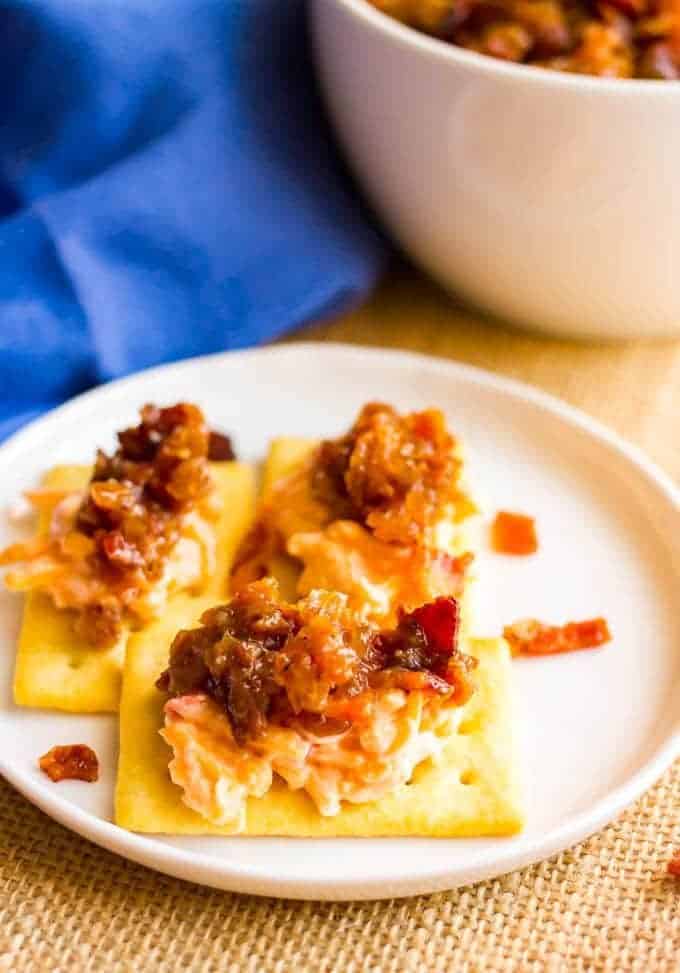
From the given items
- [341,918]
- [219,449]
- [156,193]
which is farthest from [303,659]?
[156,193]

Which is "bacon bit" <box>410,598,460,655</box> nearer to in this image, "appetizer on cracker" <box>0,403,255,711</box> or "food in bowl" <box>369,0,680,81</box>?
"appetizer on cracker" <box>0,403,255,711</box>

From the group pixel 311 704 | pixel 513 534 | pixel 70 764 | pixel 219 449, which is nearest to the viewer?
pixel 311 704

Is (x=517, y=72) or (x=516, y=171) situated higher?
(x=517, y=72)

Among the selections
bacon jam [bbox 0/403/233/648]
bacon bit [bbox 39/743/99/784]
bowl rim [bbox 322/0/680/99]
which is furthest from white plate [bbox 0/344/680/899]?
bowl rim [bbox 322/0/680/99]

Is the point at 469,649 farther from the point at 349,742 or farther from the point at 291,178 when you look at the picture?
the point at 291,178

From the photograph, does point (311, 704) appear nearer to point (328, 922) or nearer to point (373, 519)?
point (328, 922)

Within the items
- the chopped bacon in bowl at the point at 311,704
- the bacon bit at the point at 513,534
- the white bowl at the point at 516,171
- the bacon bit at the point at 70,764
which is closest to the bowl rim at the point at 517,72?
the white bowl at the point at 516,171
